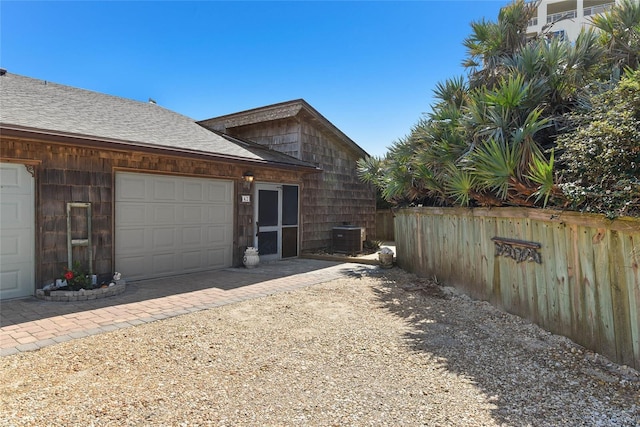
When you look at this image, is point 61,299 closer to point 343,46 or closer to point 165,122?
point 165,122

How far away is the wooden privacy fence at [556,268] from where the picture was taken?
2.88 m

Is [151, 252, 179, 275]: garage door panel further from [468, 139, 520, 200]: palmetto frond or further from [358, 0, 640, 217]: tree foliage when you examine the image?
[468, 139, 520, 200]: palmetto frond

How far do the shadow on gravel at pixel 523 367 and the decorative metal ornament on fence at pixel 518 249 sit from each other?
0.75 meters

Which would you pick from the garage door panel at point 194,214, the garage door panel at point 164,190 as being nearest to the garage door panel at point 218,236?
the garage door panel at point 194,214

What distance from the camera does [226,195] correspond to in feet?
25.0

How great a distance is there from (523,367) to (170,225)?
5997 millimetres

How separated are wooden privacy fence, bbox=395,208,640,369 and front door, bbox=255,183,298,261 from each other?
4.28 metres

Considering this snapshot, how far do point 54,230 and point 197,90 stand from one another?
29.9 feet

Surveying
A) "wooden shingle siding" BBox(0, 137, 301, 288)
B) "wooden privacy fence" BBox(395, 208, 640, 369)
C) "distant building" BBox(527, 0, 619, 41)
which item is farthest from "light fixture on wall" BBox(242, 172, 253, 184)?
"distant building" BBox(527, 0, 619, 41)

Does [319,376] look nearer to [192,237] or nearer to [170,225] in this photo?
[170,225]

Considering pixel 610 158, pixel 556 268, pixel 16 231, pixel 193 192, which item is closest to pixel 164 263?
pixel 193 192

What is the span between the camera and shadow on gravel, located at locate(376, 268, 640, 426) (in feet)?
7.41

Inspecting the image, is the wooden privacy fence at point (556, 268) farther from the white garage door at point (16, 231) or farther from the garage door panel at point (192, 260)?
the white garage door at point (16, 231)

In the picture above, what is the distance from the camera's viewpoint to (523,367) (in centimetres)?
296
